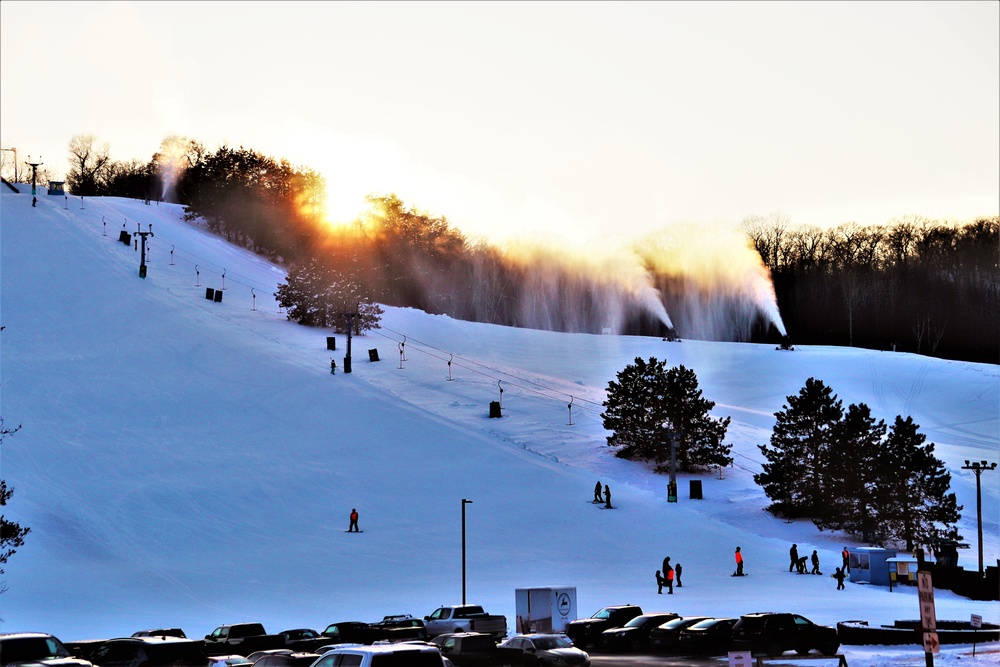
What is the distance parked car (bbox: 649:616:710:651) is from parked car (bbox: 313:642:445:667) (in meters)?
14.3

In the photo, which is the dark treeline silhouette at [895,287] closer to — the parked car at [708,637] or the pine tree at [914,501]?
the pine tree at [914,501]

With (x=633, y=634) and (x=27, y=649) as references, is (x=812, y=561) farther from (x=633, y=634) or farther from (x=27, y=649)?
(x=27, y=649)

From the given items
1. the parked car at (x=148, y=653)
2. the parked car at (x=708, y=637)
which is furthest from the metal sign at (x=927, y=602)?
the parked car at (x=148, y=653)

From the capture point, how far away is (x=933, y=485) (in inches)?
1912

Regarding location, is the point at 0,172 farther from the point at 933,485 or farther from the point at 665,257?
the point at 933,485

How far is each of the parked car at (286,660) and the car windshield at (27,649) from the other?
143 inches

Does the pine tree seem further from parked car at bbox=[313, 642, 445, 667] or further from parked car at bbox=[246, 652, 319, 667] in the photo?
parked car at bbox=[313, 642, 445, 667]

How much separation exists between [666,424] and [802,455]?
786 centimetres

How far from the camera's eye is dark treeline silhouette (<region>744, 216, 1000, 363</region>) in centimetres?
10612

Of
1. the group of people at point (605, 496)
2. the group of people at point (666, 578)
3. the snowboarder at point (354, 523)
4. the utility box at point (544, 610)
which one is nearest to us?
the utility box at point (544, 610)

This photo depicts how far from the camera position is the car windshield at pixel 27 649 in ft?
64.8

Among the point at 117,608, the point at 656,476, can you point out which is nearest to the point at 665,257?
the point at 656,476

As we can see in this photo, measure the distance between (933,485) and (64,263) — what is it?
64.1m

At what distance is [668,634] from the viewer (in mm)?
28406
